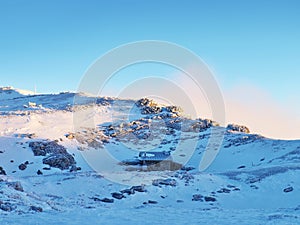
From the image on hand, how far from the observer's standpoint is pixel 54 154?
50.9 metres

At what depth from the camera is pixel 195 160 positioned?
5791 centimetres

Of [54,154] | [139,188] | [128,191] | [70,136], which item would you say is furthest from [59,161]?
[128,191]

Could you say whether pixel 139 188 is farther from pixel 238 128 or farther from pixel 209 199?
pixel 238 128

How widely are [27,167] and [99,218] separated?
106 ft

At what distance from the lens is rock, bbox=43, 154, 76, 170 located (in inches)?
1881

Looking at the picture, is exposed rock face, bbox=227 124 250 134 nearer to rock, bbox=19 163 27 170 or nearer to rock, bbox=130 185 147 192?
rock, bbox=19 163 27 170

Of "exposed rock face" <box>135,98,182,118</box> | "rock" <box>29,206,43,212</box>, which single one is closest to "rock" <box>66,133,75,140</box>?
"exposed rock face" <box>135,98,182,118</box>

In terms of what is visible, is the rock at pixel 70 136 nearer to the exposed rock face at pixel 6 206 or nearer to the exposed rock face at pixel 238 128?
the exposed rock face at pixel 238 128

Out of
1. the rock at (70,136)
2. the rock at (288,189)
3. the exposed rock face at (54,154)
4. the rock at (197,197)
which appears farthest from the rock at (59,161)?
the rock at (288,189)

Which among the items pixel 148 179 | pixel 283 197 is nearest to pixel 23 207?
pixel 148 179

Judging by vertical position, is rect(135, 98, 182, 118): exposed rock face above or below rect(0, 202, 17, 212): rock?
above

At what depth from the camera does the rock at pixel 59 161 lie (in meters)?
47.8

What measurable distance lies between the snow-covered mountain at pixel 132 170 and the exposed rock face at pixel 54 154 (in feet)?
0.45

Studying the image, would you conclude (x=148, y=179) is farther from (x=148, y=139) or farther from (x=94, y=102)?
(x=94, y=102)
